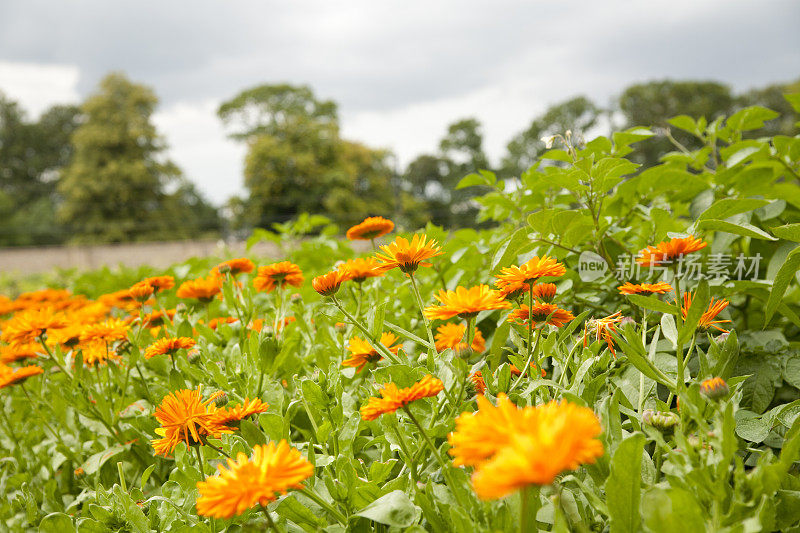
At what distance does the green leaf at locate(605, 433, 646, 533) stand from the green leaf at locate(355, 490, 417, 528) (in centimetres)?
22

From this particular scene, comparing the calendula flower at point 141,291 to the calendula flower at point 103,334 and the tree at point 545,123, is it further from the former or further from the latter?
the tree at point 545,123

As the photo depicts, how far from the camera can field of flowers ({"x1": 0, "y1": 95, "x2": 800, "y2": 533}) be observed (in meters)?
0.55

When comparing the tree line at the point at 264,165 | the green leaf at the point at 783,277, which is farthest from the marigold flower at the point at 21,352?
the tree line at the point at 264,165

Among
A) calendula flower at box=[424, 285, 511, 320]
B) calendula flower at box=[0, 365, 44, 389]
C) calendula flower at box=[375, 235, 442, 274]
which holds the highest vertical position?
calendula flower at box=[375, 235, 442, 274]

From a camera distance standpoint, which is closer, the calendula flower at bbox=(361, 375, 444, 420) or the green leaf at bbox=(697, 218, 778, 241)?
the calendula flower at bbox=(361, 375, 444, 420)

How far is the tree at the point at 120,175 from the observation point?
88.5 ft

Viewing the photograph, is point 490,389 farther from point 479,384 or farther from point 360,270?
point 360,270

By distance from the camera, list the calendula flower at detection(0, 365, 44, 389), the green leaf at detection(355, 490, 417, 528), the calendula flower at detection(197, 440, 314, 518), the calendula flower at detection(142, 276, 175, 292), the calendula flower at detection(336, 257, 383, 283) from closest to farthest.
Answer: the calendula flower at detection(197, 440, 314, 518), the green leaf at detection(355, 490, 417, 528), the calendula flower at detection(336, 257, 383, 283), the calendula flower at detection(0, 365, 44, 389), the calendula flower at detection(142, 276, 175, 292)

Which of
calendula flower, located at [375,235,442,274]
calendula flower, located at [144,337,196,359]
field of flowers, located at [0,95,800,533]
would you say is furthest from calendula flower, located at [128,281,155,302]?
calendula flower, located at [375,235,442,274]

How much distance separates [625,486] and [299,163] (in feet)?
88.0

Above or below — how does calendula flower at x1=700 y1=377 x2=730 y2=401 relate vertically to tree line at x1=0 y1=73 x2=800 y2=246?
below

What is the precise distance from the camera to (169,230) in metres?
27.6

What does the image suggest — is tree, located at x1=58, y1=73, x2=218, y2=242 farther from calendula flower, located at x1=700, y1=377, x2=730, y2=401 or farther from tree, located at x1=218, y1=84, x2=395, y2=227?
calendula flower, located at x1=700, y1=377, x2=730, y2=401

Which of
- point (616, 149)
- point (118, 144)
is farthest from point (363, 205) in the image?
point (616, 149)
